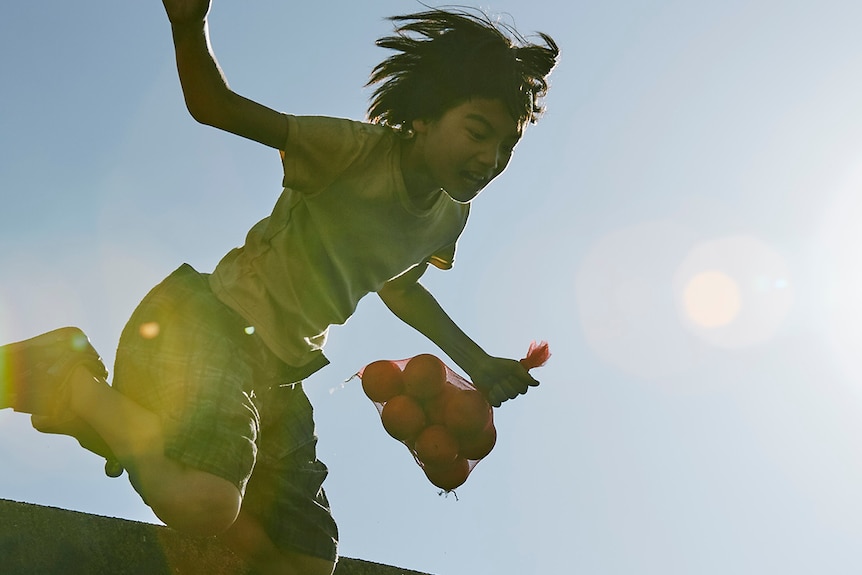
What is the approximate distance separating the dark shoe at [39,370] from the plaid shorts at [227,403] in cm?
16

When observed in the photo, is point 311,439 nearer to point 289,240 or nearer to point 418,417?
point 418,417

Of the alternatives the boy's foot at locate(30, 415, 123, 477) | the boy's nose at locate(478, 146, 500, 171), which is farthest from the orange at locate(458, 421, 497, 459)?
the boy's foot at locate(30, 415, 123, 477)

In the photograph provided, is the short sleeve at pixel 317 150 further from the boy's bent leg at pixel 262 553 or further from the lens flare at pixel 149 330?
the boy's bent leg at pixel 262 553

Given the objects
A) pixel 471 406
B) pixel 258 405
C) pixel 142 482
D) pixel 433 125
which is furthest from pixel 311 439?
pixel 433 125

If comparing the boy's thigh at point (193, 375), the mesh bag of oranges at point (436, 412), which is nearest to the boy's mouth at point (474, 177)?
the mesh bag of oranges at point (436, 412)

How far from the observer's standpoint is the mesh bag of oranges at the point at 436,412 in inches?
138

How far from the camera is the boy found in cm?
254

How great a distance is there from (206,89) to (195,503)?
3.82ft

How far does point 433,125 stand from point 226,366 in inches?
43.2

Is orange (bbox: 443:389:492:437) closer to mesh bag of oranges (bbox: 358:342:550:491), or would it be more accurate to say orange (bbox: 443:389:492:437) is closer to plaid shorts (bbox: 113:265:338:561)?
mesh bag of oranges (bbox: 358:342:550:491)

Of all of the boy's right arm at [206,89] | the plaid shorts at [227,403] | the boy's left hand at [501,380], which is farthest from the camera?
the boy's left hand at [501,380]

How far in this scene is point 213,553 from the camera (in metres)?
3.08

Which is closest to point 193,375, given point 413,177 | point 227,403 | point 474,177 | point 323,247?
point 227,403

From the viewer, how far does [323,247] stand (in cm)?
297
